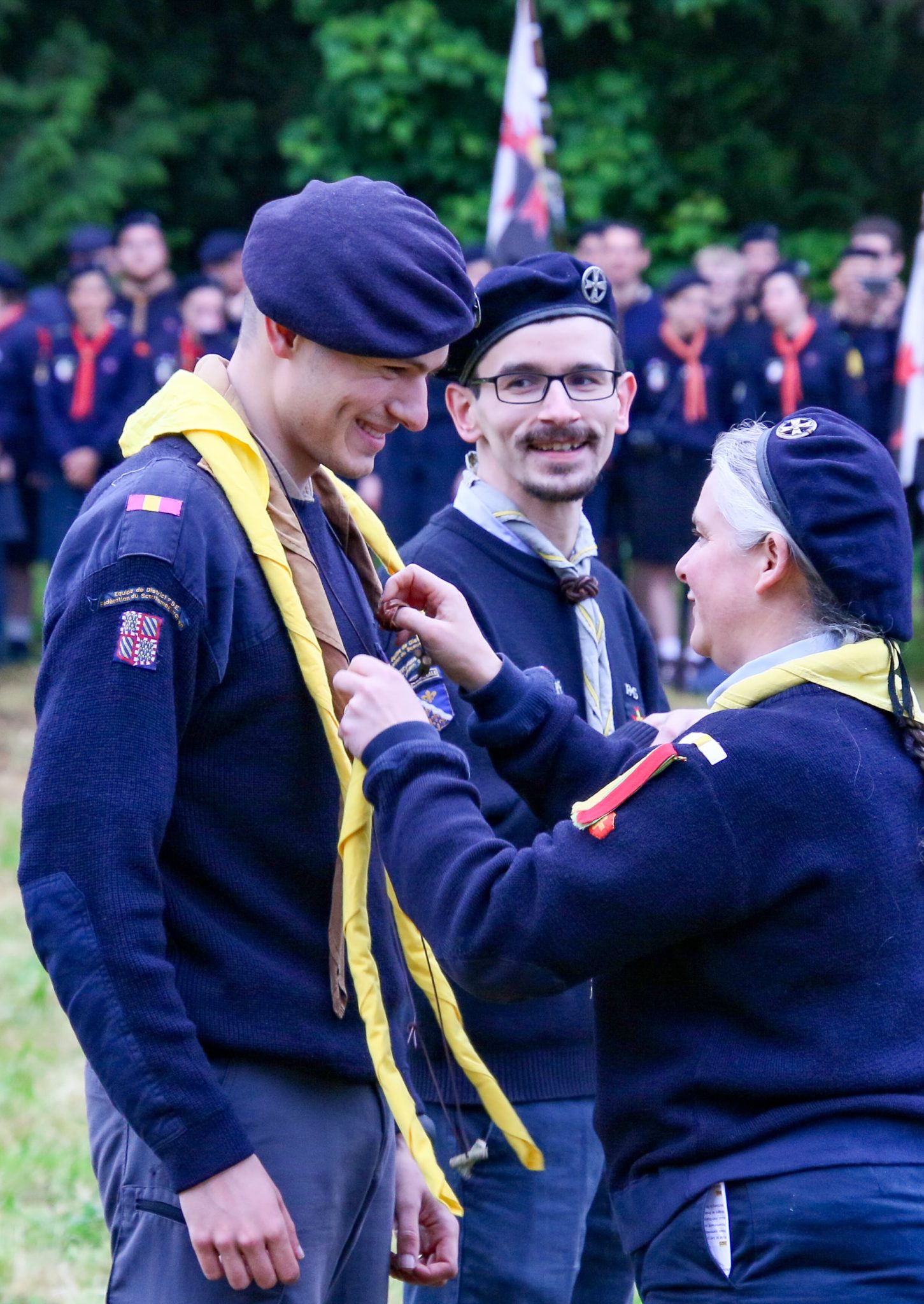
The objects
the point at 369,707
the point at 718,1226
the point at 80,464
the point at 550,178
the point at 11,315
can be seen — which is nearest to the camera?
the point at 718,1226

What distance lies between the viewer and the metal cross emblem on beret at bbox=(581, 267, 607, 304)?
3107mm

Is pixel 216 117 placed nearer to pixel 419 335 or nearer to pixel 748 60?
pixel 748 60

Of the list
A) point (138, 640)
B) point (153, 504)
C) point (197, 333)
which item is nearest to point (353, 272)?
point (153, 504)

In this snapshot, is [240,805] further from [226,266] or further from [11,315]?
[226,266]

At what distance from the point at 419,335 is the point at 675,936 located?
837 mm

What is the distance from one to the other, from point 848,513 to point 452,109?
14654 millimetres

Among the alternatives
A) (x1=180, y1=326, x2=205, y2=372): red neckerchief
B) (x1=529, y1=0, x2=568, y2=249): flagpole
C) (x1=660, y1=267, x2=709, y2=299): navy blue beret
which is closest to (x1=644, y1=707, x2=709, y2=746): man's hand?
(x1=529, y1=0, x2=568, y2=249): flagpole

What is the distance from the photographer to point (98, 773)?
6.33ft

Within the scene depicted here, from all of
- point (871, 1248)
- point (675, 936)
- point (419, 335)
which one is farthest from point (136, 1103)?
point (419, 335)

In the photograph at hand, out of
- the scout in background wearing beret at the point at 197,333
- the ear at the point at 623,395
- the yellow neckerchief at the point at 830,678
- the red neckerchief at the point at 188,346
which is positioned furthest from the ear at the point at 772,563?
the red neckerchief at the point at 188,346

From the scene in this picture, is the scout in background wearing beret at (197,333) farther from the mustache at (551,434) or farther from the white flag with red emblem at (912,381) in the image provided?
the mustache at (551,434)

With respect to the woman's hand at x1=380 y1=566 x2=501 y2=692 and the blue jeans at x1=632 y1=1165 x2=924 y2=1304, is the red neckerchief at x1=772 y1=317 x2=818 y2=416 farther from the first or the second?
the blue jeans at x1=632 y1=1165 x2=924 y2=1304

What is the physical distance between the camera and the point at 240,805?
2.09 meters

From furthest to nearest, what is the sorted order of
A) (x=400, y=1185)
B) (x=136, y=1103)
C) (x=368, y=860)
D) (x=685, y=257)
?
(x=685, y=257) → (x=400, y=1185) → (x=368, y=860) → (x=136, y=1103)
